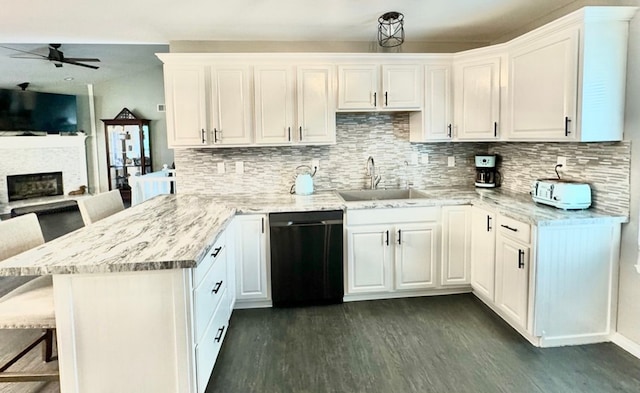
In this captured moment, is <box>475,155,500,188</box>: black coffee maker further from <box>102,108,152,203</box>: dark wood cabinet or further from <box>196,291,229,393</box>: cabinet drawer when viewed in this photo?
<box>102,108,152,203</box>: dark wood cabinet

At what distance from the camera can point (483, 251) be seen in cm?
329

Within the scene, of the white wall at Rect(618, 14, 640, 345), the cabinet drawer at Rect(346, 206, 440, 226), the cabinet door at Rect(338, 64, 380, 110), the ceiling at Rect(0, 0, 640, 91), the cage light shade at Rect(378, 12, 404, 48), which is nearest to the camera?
the white wall at Rect(618, 14, 640, 345)

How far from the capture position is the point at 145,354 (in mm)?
1853

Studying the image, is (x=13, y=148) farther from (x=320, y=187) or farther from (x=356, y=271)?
(x=356, y=271)

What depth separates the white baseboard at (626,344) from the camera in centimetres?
256

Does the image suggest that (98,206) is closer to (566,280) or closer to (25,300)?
(25,300)

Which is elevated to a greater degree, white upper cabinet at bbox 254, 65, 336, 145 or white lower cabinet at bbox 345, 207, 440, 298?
white upper cabinet at bbox 254, 65, 336, 145

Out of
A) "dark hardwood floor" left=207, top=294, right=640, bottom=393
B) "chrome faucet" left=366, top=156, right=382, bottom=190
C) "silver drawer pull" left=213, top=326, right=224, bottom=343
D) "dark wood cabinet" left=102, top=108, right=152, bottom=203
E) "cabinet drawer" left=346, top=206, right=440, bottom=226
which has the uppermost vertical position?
"dark wood cabinet" left=102, top=108, right=152, bottom=203

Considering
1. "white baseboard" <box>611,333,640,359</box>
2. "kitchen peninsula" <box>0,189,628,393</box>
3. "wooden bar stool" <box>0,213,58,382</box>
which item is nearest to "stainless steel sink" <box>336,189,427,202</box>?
"kitchen peninsula" <box>0,189,628,393</box>

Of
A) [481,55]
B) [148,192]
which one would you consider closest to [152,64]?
[148,192]

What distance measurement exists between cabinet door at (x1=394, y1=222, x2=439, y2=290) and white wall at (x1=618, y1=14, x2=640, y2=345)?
130 cm

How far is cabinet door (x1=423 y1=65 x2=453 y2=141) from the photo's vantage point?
3697mm

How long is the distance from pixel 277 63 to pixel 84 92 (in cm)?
776

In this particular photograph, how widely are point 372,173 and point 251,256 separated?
4.84ft
